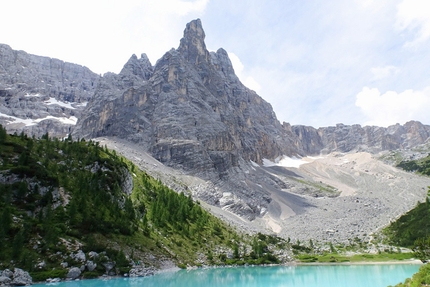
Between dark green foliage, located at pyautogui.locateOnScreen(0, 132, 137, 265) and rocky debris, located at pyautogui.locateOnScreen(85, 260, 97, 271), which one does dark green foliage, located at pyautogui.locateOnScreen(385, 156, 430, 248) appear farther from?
rocky debris, located at pyautogui.locateOnScreen(85, 260, 97, 271)

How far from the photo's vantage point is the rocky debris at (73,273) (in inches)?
1716

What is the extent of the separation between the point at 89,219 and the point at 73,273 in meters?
12.1

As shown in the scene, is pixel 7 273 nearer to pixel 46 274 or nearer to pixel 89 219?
pixel 46 274

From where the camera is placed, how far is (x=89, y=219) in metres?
54.9

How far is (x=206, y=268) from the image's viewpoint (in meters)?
66.8

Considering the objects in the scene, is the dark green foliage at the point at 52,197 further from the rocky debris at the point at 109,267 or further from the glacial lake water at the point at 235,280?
the glacial lake water at the point at 235,280

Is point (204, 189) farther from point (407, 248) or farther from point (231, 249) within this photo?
point (407, 248)

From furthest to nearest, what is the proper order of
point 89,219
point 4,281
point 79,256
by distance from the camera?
point 89,219, point 79,256, point 4,281

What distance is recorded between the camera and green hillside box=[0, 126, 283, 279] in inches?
1789

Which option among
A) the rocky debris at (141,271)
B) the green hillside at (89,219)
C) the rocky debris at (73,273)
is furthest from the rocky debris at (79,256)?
the rocky debris at (141,271)

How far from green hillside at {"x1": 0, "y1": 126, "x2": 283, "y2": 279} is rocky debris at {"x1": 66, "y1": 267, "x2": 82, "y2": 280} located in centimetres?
111

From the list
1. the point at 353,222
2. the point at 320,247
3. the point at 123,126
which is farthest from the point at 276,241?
the point at 123,126

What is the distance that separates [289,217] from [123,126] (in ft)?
320

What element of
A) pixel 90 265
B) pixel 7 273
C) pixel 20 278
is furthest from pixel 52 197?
pixel 20 278
